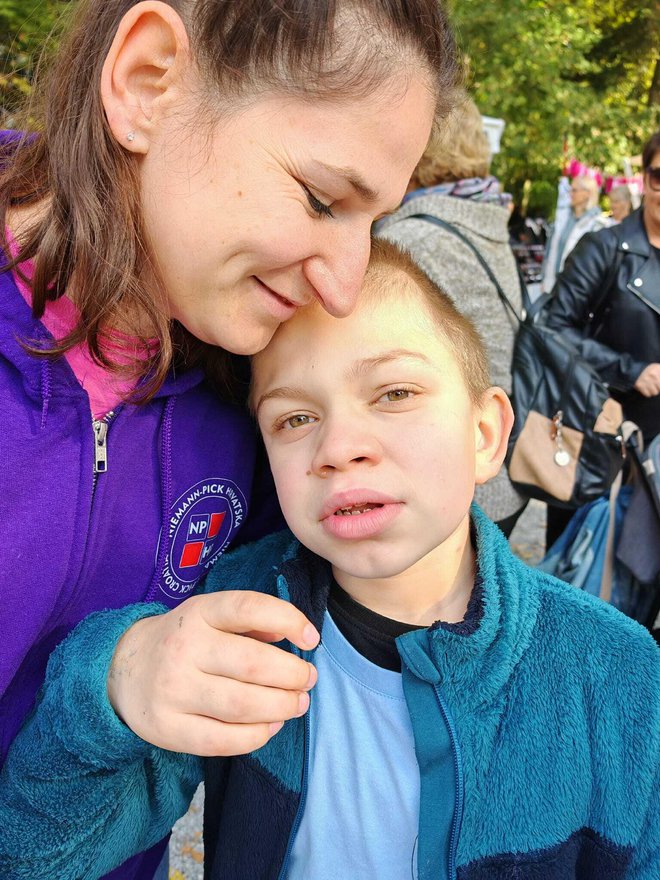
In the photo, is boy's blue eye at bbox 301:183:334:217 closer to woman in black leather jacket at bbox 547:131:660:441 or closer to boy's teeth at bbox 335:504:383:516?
boy's teeth at bbox 335:504:383:516

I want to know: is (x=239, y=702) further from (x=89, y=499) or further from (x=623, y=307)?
(x=623, y=307)

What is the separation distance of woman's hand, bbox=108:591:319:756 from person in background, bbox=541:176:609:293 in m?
9.58

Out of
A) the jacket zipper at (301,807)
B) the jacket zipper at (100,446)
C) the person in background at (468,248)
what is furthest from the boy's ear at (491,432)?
the person in background at (468,248)

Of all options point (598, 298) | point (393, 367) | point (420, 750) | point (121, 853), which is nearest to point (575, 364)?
point (598, 298)

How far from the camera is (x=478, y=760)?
1.16 m

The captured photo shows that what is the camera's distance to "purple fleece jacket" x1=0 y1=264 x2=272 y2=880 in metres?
1.07

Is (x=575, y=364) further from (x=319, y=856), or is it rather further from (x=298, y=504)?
(x=319, y=856)

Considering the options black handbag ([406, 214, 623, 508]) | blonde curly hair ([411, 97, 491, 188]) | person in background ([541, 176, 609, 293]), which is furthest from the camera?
person in background ([541, 176, 609, 293])

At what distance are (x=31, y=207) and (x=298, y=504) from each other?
630mm

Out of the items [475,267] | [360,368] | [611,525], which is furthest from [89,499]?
[611,525]

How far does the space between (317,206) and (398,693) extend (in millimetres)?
782

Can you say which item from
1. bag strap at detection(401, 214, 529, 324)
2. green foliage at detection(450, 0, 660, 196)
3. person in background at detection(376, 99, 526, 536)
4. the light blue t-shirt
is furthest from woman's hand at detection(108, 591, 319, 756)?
green foliage at detection(450, 0, 660, 196)

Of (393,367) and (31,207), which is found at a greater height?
(31,207)

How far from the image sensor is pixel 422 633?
3.99ft
